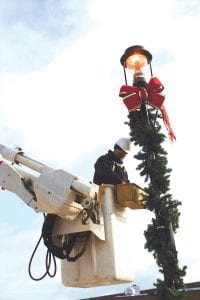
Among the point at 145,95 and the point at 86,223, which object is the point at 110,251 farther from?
the point at 145,95

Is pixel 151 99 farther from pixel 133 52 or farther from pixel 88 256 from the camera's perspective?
pixel 88 256

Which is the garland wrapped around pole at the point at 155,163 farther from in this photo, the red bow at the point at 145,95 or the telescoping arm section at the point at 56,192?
the telescoping arm section at the point at 56,192

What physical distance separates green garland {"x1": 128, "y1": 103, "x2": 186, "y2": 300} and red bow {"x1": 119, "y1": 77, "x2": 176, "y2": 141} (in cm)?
9

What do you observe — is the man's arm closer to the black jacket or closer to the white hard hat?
the black jacket

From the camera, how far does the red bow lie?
18.7 ft

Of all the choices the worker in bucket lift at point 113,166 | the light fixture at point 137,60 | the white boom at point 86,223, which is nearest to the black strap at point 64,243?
the white boom at point 86,223

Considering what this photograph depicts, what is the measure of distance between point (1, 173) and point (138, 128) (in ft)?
6.81

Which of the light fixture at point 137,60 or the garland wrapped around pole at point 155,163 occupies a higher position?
the light fixture at point 137,60

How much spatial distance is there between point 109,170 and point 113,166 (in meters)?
0.20

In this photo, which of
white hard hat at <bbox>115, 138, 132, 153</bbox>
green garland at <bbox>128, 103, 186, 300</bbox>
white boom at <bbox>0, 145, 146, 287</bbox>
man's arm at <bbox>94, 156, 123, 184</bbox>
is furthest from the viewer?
white hard hat at <bbox>115, 138, 132, 153</bbox>

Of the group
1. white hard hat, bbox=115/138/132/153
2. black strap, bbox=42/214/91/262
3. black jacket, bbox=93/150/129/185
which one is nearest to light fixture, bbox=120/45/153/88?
white hard hat, bbox=115/138/132/153

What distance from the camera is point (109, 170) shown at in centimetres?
634

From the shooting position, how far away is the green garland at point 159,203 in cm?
478

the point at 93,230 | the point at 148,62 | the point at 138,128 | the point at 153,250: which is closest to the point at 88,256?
the point at 93,230
